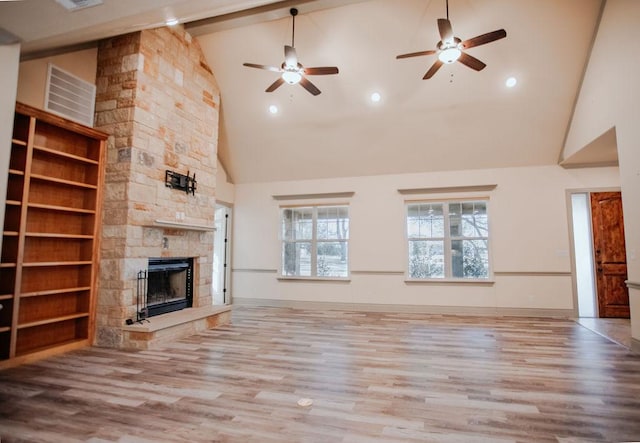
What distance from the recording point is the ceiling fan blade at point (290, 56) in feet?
13.9

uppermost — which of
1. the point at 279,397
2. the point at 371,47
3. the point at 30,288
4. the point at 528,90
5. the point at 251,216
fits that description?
the point at 371,47

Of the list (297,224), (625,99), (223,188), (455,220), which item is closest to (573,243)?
(455,220)

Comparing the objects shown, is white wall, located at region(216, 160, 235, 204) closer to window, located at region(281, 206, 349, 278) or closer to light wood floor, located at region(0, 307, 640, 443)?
window, located at region(281, 206, 349, 278)


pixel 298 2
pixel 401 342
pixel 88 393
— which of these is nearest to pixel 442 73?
pixel 298 2

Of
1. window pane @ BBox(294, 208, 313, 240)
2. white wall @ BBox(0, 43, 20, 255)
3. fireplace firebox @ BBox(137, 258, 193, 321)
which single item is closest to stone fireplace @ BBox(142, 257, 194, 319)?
fireplace firebox @ BBox(137, 258, 193, 321)

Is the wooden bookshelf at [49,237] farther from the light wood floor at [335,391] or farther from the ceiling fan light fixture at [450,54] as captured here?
the ceiling fan light fixture at [450,54]

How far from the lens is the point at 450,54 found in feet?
13.1

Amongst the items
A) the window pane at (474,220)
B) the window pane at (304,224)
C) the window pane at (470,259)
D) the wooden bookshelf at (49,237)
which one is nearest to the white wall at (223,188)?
the window pane at (304,224)

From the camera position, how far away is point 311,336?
4699 millimetres

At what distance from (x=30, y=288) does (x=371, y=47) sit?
5429 millimetres

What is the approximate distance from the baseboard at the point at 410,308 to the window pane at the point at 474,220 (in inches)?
55.2

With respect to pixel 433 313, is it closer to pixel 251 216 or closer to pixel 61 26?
pixel 251 216

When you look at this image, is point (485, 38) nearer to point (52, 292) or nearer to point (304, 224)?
point (304, 224)

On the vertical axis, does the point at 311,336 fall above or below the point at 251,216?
below
